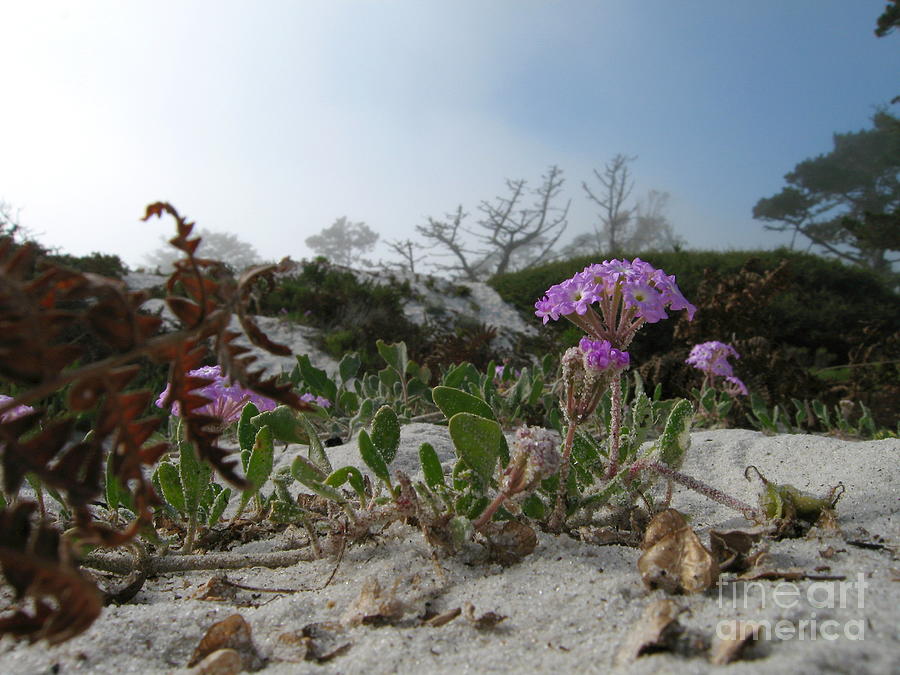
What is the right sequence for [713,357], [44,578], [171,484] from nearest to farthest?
[44,578] → [171,484] → [713,357]

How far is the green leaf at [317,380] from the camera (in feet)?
11.0

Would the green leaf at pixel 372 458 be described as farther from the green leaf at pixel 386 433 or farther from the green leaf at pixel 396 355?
the green leaf at pixel 396 355

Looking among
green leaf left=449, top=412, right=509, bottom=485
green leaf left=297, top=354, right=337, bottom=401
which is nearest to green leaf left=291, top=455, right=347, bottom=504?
green leaf left=449, top=412, right=509, bottom=485

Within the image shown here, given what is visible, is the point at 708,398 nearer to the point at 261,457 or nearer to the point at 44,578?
the point at 261,457

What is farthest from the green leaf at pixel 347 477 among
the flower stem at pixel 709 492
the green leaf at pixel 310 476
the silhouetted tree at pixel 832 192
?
the silhouetted tree at pixel 832 192

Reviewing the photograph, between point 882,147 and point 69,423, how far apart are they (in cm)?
7003

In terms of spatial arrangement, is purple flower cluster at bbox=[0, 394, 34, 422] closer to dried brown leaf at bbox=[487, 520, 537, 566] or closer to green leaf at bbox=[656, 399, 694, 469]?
dried brown leaf at bbox=[487, 520, 537, 566]

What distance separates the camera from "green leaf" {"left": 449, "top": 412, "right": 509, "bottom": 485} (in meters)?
1.33

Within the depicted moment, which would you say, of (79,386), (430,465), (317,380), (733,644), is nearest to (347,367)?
(317,380)

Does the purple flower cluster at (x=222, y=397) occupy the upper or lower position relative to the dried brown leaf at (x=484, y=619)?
upper

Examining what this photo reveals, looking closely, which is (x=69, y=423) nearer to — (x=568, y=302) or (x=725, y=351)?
(x=568, y=302)

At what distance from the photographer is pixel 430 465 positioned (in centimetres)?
141

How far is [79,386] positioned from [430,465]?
825 mm

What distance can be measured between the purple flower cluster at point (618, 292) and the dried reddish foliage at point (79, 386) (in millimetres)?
931
